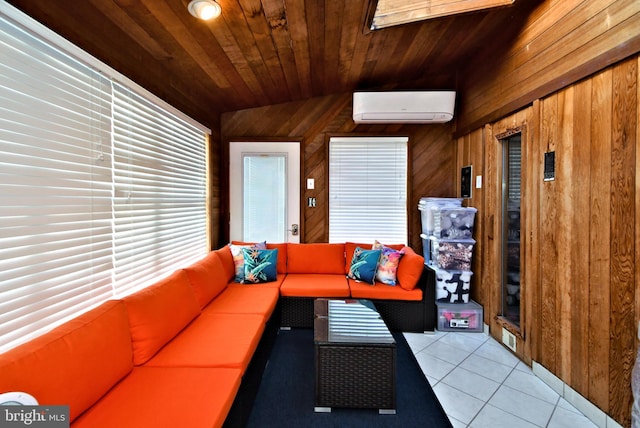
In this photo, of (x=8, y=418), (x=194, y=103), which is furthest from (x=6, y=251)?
(x=194, y=103)

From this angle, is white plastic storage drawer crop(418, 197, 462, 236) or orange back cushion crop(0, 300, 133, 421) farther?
white plastic storage drawer crop(418, 197, 462, 236)

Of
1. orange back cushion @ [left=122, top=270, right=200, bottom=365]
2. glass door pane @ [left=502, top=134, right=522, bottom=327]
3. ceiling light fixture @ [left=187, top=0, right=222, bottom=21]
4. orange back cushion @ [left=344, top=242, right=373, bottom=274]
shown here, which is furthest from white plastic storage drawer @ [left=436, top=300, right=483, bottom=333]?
ceiling light fixture @ [left=187, top=0, right=222, bottom=21]

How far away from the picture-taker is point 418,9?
2148 mm

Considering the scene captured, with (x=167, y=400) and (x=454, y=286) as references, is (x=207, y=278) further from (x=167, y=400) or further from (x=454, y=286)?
(x=454, y=286)

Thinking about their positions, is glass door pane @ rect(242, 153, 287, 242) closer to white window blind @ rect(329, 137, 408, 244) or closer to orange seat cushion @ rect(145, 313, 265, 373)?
white window blind @ rect(329, 137, 408, 244)

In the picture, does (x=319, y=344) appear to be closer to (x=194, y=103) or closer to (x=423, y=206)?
(x=423, y=206)

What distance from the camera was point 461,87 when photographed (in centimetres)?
329

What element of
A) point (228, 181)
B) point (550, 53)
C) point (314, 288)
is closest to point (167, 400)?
point (314, 288)

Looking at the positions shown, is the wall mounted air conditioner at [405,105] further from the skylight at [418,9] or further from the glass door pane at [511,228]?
the skylight at [418,9]

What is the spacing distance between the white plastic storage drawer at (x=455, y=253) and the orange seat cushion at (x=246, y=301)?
1799mm

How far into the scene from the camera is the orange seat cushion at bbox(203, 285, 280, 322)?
2.24 meters

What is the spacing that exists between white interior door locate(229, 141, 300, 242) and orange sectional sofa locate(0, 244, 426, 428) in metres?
1.11

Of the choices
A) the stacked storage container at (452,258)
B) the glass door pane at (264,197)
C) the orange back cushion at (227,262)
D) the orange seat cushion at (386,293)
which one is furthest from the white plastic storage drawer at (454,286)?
the orange back cushion at (227,262)

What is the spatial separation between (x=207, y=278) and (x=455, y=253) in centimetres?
252
